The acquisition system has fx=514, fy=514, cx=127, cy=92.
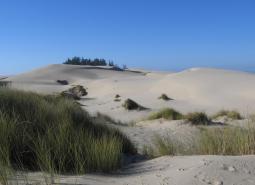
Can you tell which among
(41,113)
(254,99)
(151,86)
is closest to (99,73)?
(151,86)

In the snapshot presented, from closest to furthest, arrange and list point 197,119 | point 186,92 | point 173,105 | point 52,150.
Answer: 1. point 52,150
2. point 197,119
3. point 173,105
4. point 186,92

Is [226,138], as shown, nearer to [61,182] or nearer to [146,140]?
[61,182]

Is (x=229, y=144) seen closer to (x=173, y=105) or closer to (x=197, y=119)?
(x=197, y=119)

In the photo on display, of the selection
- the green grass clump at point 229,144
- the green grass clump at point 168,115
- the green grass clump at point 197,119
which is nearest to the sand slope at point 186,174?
the green grass clump at point 229,144

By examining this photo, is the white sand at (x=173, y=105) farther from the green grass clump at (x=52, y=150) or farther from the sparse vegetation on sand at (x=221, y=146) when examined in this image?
the sparse vegetation on sand at (x=221, y=146)

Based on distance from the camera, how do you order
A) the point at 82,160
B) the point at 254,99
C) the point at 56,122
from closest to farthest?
the point at 82,160 < the point at 56,122 < the point at 254,99

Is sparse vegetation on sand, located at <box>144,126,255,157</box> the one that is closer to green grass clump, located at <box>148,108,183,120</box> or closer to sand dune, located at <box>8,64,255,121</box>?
green grass clump, located at <box>148,108,183,120</box>

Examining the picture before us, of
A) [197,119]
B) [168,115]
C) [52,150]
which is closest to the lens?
[52,150]

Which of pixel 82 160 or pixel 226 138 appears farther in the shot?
pixel 226 138

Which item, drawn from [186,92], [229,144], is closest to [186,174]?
[229,144]

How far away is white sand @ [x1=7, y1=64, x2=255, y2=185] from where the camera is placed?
16.8ft

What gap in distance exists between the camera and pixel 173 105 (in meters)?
27.7

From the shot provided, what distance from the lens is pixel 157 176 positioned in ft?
17.0

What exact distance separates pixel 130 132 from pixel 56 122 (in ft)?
17.5
